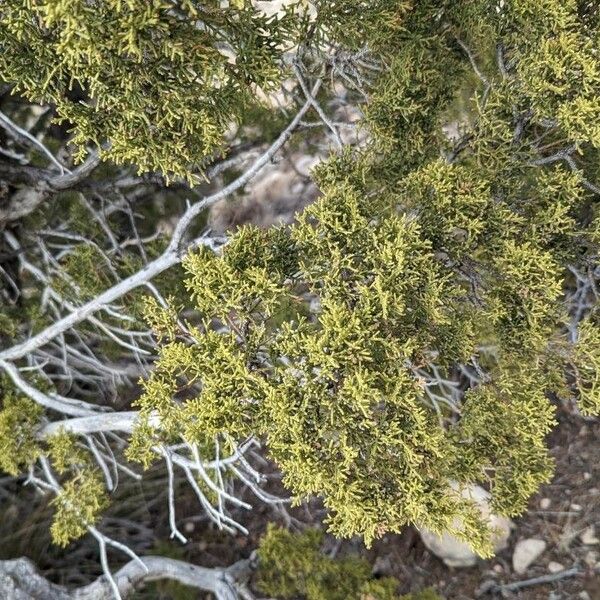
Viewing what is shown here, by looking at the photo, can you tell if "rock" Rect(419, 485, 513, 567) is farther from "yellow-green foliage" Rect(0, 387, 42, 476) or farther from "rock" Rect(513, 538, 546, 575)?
"yellow-green foliage" Rect(0, 387, 42, 476)

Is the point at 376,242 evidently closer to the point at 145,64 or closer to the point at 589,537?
the point at 145,64

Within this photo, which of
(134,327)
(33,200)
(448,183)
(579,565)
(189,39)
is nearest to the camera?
(189,39)

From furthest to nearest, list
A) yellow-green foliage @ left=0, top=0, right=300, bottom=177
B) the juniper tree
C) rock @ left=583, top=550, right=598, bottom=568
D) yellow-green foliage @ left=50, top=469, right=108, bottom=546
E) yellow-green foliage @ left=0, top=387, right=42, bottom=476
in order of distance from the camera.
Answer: rock @ left=583, top=550, right=598, bottom=568 → yellow-green foliage @ left=0, top=387, right=42, bottom=476 → yellow-green foliage @ left=50, top=469, right=108, bottom=546 → the juniper tree → yellow-green foliage @ left=0, top=0, right=300, bottom=177

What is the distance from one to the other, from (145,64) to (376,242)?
74 cm

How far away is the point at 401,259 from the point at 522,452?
799 millimetres

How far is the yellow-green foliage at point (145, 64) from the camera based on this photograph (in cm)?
141

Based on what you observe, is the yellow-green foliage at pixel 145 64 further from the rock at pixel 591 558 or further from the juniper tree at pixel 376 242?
the rock at pixel 591 558

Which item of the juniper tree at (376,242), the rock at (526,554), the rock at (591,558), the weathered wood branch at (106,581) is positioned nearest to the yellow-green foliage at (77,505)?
the weathered wood branch at (106,581)

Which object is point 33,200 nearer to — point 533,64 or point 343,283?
point 343,283

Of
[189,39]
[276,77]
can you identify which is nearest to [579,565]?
[276,77]

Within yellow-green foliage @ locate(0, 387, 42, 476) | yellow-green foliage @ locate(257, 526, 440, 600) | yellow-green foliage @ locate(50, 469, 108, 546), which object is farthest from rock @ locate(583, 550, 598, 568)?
yellow-green foliage @ locate(0, 387, 42, 476)

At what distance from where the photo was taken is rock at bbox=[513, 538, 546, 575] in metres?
3.69

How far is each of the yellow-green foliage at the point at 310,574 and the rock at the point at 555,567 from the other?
43.2 inches

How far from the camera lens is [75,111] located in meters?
1.68
